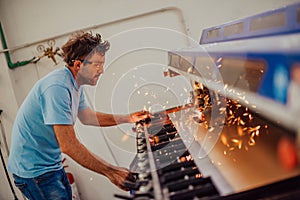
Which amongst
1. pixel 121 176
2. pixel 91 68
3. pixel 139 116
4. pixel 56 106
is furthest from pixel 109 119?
pixel 121 176

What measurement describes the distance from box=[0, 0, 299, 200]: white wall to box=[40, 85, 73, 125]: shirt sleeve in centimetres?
143

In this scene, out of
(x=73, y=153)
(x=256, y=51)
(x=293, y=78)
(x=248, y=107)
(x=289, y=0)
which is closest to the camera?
(x=293, y=78)

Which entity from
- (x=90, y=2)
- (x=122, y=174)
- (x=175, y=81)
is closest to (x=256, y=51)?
(x=122, y=174)

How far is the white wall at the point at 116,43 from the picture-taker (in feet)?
9.70

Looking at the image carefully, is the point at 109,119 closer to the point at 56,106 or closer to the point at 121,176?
the point at 56,106

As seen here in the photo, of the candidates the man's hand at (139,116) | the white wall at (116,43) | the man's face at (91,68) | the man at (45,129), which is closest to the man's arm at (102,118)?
the man's hand at (139,116)

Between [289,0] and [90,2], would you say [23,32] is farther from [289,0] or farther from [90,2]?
[289,0]

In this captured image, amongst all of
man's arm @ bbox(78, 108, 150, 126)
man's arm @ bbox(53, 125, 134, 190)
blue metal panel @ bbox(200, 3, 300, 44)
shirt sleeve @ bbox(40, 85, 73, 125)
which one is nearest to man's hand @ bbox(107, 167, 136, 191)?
man's arm @ bbox(53, 125, 134, 190)

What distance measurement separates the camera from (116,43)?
3.09 metres

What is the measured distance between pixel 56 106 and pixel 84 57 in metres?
0.41

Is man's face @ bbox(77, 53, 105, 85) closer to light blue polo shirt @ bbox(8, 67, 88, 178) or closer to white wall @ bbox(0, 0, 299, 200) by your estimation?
light blue polo shirt @ bbox(8, 67, 88, 178)

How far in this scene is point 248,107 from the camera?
1.98 metres

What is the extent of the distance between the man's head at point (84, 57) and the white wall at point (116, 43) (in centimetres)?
114

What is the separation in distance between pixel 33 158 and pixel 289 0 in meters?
2.56
